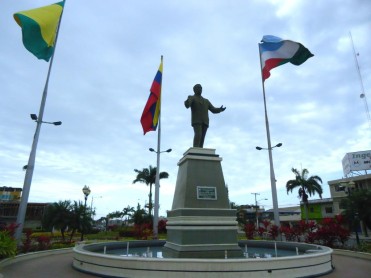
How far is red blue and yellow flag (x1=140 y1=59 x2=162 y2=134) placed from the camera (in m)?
18.7

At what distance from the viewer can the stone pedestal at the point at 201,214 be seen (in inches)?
390

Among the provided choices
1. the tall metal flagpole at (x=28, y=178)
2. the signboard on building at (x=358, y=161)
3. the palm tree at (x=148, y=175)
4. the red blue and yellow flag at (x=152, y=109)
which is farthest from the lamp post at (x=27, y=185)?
the signboard on building at (x=358, y=161)

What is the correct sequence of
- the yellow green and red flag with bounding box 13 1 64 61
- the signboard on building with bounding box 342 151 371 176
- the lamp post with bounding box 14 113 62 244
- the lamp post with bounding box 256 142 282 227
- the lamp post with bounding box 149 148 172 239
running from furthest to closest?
the signboard on building with bounding box 342 151 371 176
the lamp post with bounding box 149 148 172 239
the lamp post with bounding box 256 142 282 227
the yellow green and red flag with bounding box 13 1 64 61
the lamp post with bounding box 14 113 62 244

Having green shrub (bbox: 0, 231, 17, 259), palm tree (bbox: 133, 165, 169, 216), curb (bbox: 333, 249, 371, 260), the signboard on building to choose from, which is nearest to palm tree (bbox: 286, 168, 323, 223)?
the signboard on building

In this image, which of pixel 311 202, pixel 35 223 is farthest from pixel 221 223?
pixel 35 223

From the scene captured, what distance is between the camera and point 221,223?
10.3m

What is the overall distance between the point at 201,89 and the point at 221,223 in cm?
589

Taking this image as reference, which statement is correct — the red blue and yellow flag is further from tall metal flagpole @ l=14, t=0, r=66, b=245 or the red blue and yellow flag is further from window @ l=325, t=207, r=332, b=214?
window @ l=325, t=207, r=332, b=214

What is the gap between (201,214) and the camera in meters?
10.3

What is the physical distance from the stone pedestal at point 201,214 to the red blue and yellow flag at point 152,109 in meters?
7.69

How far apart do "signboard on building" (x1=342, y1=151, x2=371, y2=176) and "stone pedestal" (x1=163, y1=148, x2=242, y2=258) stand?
137ft

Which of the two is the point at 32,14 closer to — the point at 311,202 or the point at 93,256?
the point at 93,256

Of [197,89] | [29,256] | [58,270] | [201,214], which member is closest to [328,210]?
[197,89]

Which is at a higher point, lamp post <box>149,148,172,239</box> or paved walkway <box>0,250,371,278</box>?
lamp post <box>149,148,172,239</box>
